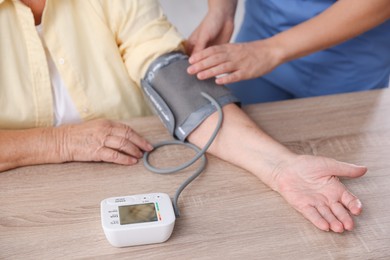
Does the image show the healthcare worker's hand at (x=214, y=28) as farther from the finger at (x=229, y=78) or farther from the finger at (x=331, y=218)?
the finger at (x=331, y=218)

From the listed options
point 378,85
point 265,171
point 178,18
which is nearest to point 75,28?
point 265,171

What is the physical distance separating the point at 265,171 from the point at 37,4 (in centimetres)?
59

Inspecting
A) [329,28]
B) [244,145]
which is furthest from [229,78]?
[329,28]

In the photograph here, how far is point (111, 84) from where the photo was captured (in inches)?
50.1

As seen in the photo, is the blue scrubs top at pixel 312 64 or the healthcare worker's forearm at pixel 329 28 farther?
the blue scrubs top at pixel 312 64

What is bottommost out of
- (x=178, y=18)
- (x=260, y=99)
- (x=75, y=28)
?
(x=178, y=18)

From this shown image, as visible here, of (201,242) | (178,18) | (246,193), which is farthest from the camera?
(178,18)

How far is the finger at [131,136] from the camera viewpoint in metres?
1.15

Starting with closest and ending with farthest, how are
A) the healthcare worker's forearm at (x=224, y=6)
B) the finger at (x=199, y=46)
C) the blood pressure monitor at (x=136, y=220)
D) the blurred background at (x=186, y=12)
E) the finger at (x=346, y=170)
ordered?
1. the blood pressure monitor at (x=136, y=220)
2. the finger at (x=346, y=170)
3. the finger at (x=199, y=46)
4. the healthcare worker's forearm at (x=224, y=6)
5. the blurred background at (x=186, y=12)

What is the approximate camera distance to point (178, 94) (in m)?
1.21

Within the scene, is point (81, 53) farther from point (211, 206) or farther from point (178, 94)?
point (211, 206)

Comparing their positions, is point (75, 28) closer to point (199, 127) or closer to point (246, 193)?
point (199, 127)

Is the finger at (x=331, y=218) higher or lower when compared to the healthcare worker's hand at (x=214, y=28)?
lower

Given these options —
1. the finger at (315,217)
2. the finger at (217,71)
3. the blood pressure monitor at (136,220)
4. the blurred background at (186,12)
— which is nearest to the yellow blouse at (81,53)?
the finger at (217,71)
